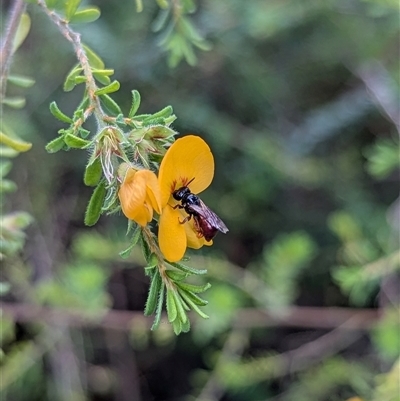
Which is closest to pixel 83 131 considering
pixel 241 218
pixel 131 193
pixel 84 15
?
pixel 131 193

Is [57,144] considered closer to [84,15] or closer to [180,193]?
[180,193]

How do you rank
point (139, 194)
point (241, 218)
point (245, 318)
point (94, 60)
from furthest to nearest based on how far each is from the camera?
point (241, 218) < point (245, 318) < point (94, 60) < point (139, 194)

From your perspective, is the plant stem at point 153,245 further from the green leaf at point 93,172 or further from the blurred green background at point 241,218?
the blurred green background at point 241,218

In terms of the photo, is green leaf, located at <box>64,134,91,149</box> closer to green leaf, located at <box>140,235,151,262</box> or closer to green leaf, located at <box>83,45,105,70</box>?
green leaf, located at <box>140,235,151,262</box>

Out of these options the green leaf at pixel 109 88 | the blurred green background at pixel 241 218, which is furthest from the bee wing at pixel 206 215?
the blurred green background at pixel 241 218

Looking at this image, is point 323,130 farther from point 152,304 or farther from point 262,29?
point 152,304

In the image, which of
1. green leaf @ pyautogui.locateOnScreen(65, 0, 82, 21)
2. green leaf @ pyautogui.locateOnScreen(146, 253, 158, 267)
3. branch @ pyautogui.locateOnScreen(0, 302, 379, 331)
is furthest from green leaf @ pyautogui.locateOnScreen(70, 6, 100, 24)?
branch @ pyautogui.locateOnScreen(0, 302, 379, 331)
